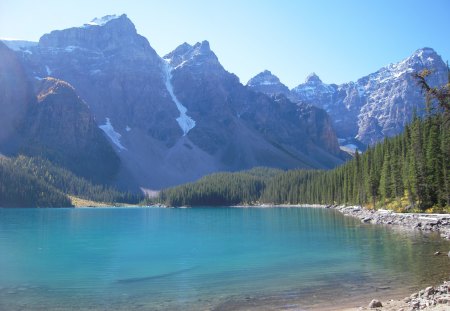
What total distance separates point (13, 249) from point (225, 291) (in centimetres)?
3462

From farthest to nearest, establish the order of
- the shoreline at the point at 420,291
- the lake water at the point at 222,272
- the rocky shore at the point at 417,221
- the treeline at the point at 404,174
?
the treeline at the point at 404,174, the rocky shore at the point at 417,221, the lake water at the point at 222,272, the shoreline at the point at 420,291

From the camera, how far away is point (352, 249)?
44344 mm

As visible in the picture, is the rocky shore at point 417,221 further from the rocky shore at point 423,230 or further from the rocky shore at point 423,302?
the rocky shore at point 423,302

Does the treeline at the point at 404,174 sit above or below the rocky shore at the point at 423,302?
above

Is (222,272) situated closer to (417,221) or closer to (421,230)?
(421,230)

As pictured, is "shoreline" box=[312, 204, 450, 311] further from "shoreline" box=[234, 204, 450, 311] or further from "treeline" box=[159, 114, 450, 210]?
"treeline" box=[159, 114, 450, 210]

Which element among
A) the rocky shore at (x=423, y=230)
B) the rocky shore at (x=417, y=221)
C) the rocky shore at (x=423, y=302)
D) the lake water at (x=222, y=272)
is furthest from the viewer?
the rocky shore at (x=417, y=221)

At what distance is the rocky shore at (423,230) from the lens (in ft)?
A: 62.9

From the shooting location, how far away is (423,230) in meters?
55.6

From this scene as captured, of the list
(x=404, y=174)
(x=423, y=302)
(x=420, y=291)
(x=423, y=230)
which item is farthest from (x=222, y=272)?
(x=404, y=174)

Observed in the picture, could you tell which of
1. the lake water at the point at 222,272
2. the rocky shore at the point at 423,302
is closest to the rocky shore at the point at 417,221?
the lake water at the point at 222,272

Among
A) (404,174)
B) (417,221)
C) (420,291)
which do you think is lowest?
(420,291)

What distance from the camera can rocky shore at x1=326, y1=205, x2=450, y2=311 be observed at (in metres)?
19.2

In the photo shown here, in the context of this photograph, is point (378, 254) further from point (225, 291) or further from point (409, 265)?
point (225, 291)
